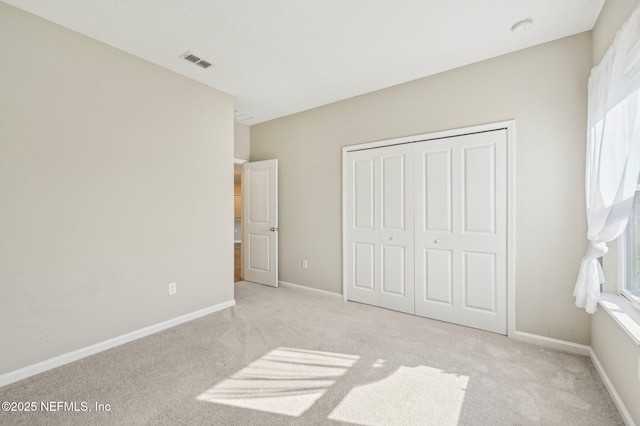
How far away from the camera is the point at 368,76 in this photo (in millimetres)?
3195

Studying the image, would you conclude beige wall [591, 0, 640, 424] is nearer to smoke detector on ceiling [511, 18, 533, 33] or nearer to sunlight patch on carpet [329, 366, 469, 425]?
smoke detector on ceiling [511, 18, 533, 33]

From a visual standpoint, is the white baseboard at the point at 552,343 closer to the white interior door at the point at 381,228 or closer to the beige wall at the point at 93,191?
the white interior door at the point at 381,228

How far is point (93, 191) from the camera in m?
2.51

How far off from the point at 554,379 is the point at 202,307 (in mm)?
3321

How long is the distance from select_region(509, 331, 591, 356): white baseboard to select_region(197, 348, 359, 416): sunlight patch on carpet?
1.60 m

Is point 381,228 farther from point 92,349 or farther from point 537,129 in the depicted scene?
point 92,349

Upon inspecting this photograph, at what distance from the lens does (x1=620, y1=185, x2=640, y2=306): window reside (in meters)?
1.86

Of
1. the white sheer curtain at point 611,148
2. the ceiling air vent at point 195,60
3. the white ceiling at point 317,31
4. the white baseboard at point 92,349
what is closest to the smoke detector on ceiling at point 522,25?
the white ceiling at point 317,31

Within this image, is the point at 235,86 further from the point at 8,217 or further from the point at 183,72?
the point at 8,217

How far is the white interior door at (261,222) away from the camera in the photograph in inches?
179

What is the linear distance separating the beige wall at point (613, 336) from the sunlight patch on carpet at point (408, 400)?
846 mm

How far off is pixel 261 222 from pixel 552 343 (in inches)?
150

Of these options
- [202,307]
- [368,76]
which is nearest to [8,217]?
[202,307]

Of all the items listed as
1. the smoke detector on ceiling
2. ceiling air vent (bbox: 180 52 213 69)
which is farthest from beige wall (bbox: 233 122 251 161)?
the smoke detector on ceiling
